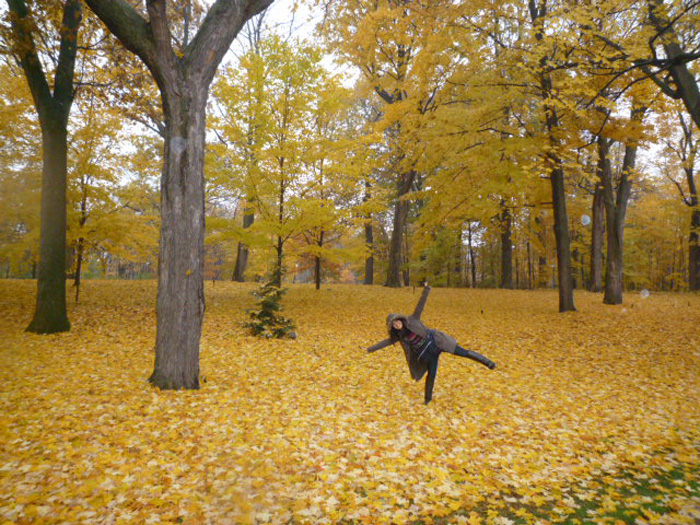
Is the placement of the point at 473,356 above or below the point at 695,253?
below

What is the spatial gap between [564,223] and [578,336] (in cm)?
415

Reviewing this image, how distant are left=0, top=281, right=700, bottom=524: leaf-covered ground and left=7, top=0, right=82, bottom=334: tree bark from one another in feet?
2.16

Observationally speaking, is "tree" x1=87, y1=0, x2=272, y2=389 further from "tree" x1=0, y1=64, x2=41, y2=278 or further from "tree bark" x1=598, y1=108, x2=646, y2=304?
"tree bark" x1=598, y1=108, x2=646, y2=304

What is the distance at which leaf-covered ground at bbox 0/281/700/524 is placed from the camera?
3148mm

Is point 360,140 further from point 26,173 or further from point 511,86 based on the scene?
point 26,173

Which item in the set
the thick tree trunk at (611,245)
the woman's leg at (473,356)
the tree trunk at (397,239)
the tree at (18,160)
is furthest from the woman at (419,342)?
the tree trunk at (397,239)

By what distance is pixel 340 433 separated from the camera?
4.52 metres

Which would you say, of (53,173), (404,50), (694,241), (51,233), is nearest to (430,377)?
(51,233)

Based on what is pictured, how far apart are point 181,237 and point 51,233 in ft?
15.5

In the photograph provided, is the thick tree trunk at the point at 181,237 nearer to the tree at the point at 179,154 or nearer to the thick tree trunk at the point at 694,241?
the tree at the point at 179,154

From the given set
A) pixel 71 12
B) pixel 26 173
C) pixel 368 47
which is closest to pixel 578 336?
pixel 368 47

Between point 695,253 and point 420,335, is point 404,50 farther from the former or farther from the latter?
point 695,253

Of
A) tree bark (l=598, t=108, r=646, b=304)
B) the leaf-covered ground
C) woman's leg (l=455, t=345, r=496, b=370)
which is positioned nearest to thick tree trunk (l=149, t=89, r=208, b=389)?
the leaf-covered ground

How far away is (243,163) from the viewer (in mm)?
9680
